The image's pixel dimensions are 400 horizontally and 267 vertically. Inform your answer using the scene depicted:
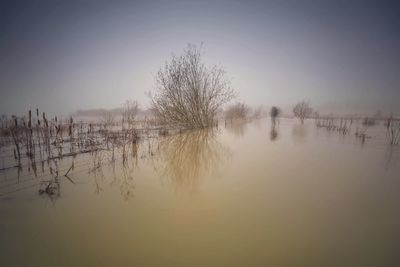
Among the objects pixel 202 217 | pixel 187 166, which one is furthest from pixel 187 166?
pixel 202 217

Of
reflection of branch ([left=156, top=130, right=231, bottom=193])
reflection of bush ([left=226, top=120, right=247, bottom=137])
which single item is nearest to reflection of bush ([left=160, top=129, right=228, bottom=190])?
reflection of branch ([left=156, top=130, right=231, bottom=193])

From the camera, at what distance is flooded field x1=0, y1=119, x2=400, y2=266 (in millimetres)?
1774

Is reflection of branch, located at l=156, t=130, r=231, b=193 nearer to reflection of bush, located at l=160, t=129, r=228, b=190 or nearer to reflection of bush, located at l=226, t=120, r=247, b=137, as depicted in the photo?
reflection of bush, located at l=160, t=129, r=228, b=190

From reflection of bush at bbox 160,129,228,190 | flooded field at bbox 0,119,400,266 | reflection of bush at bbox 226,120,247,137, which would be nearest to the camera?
flooded field at bbox 0,119,400,266

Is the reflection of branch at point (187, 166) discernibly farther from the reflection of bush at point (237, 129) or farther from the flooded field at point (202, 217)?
the reflection of bush at point (237, 129)

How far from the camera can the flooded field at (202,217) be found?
177 centimetres

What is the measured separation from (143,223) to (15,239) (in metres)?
1.19

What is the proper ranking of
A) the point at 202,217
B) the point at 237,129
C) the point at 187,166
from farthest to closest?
the point at 237,129, the point at 187,166, the point at 202,217

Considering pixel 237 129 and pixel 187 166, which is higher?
pixel 237 129

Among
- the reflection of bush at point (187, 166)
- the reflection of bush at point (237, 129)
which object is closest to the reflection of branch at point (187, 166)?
the reflection of bush at point (187, 166)

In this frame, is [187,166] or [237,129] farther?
[237,129]

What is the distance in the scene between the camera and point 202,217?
2.41 metres

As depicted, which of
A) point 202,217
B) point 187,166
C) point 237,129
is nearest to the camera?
point 202,217

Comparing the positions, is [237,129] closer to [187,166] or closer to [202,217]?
[187,166]
